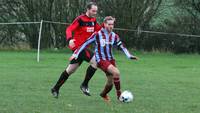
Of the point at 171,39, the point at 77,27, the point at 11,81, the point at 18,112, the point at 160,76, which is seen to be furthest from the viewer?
the point at 171,39

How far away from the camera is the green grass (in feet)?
29.1

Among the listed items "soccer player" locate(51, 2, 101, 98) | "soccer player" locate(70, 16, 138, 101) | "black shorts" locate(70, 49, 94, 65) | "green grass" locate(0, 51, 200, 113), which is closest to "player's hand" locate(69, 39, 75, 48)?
"soccer player" locate(70, 16, 138, 101)

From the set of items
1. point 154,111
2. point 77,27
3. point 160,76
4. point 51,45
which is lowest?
point 51,45

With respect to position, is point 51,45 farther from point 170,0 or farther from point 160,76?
point 160,76

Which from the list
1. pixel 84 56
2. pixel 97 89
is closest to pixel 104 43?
pixel 84 56

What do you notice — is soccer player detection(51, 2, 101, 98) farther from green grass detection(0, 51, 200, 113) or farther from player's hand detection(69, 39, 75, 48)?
player's hand detection(69, 39, 75, 48)

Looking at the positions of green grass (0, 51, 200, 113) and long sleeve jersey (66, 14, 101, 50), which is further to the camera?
long sleeve jersey (66, 14, 101, 50)

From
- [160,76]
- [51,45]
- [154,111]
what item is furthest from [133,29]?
[154,111]

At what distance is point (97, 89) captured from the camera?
11.9 metres

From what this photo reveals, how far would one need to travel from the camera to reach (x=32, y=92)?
36.2 ft

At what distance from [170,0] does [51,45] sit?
20.9ft

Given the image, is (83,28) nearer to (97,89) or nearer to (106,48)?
(106,48)

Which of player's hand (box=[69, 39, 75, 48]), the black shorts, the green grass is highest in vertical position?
player's hand (box=[69, 39, 75, 48])

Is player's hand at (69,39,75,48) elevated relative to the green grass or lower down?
elevated
